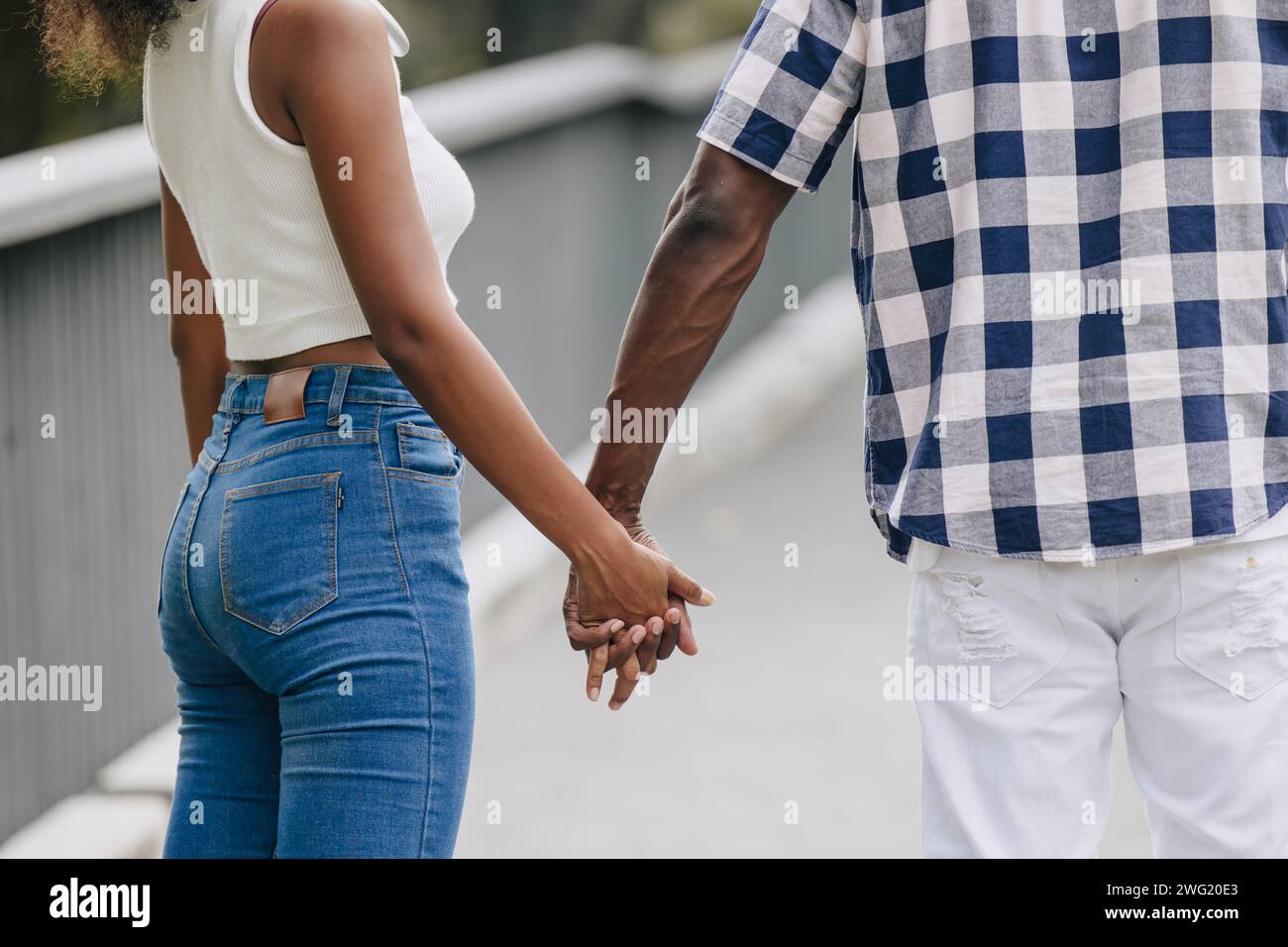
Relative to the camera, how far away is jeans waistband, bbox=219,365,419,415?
1957 mm

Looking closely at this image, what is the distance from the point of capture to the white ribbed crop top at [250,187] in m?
1.92

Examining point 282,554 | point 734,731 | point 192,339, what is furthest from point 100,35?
point 734,731

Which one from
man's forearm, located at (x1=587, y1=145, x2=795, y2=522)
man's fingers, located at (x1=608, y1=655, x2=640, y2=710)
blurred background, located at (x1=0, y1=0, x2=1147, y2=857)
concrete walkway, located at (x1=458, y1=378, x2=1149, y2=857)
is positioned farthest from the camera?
concrete walkway, located at (x1=458, y1=378, x2=1149, y2=857)

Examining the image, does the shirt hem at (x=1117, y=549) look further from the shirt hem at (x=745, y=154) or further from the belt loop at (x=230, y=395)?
the belt loop at (x=230, y=395)

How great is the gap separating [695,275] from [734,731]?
2.73 m

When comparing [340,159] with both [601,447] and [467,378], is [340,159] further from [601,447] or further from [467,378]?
[601,447]

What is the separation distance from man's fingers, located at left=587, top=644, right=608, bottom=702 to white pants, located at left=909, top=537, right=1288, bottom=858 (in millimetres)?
557

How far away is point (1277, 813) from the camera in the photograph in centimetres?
205

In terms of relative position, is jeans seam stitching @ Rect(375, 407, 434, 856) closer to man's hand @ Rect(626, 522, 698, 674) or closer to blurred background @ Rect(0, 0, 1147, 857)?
man's hand @ Rect(626, 522, 698, 674)

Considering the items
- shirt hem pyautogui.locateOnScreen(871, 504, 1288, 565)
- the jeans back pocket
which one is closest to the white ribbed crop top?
the jeans back pocket

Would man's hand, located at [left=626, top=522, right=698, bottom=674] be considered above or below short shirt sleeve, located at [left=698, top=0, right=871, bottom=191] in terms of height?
below

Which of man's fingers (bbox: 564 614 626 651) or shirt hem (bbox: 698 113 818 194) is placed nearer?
shirt hem (bbox: 698 113 818 194)

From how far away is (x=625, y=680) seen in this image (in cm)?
252

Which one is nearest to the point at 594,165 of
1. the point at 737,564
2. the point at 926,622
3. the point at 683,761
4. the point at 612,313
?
the point at 612,313
